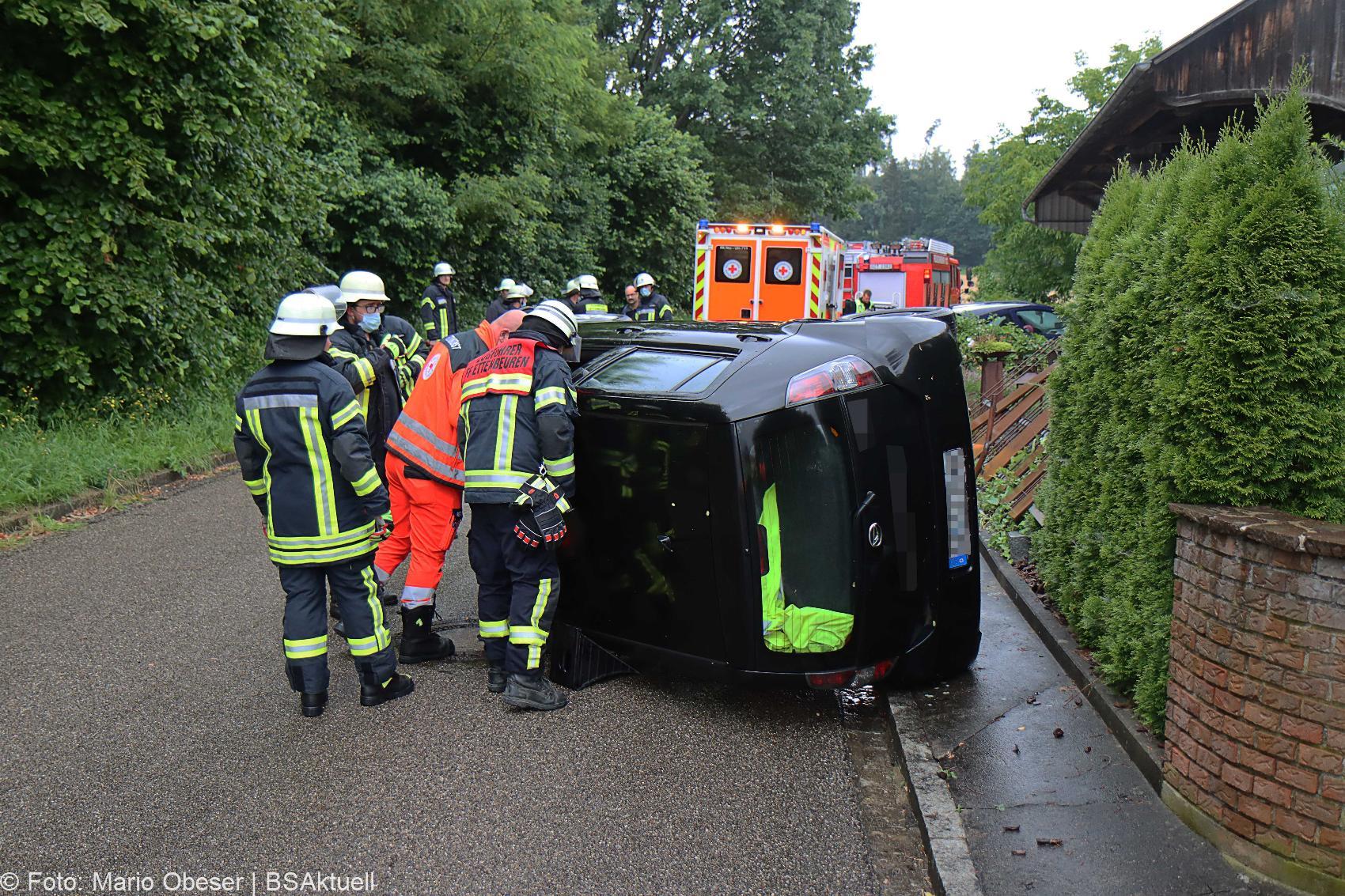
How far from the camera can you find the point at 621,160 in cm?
2439

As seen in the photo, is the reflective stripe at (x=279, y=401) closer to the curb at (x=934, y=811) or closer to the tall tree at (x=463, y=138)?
the curb at (x=934, y=811)

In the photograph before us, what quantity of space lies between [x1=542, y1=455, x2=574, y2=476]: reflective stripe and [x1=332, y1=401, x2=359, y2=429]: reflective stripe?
0.86m

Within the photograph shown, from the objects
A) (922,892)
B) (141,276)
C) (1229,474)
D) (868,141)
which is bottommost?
(922,892)

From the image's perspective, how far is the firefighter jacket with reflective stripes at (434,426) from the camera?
16.7 ft

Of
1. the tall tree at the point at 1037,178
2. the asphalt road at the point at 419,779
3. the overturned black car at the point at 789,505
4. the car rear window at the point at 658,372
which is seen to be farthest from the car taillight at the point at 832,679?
the tall tree at the point at 1037,178

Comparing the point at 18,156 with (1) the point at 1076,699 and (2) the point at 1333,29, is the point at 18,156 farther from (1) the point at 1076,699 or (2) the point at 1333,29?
(2) the point at 1333,29

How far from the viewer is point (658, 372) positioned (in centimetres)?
469

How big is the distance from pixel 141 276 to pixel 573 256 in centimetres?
1273

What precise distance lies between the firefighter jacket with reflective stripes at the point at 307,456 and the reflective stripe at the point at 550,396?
2.55ft

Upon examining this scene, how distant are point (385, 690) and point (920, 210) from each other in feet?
391

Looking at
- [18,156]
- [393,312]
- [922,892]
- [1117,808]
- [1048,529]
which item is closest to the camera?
[922,892]

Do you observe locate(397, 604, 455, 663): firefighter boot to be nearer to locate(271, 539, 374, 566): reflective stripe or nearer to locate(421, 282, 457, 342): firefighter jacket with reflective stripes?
locate(271, 539, 374, 566): reflective stripe

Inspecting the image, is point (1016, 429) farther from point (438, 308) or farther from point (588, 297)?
point (438, 308)

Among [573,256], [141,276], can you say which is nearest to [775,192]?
Answer: [573,256]
